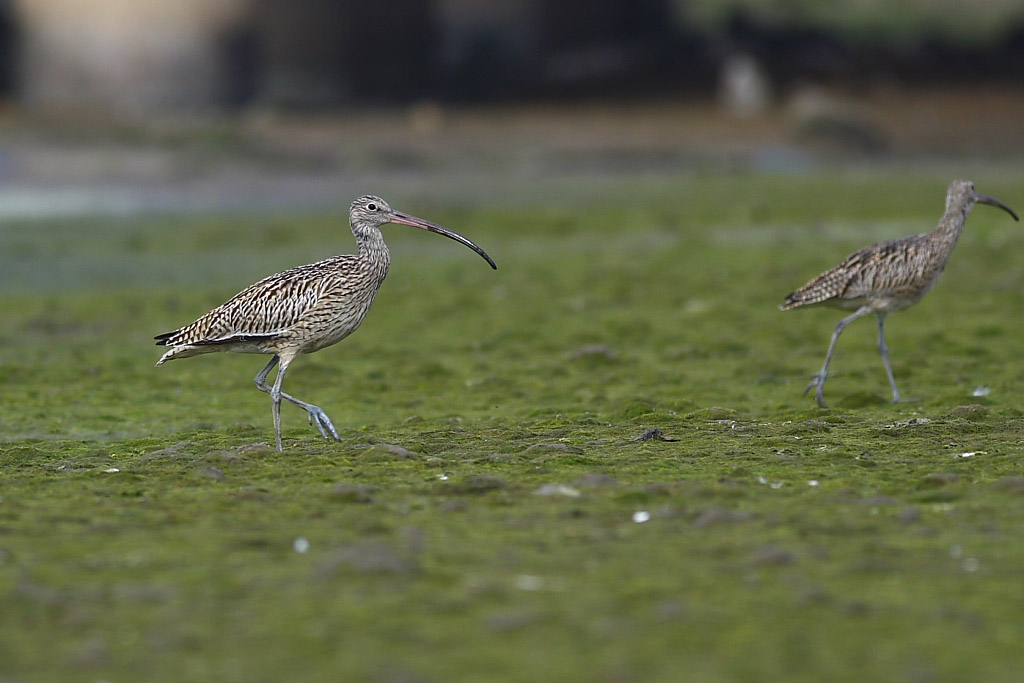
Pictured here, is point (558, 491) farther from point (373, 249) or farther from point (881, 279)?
point (881, 279)

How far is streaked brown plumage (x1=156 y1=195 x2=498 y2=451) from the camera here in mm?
10023

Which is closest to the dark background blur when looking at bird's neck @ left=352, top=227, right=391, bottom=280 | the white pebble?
bird's neck @ left=352, top=227, right=391, bottom=280

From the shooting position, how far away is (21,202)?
97.8 ft

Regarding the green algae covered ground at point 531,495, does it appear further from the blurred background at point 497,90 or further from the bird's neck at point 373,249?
the blurred background at point 497,90

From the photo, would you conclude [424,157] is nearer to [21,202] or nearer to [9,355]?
[21,202]

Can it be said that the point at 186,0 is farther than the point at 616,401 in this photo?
Yes

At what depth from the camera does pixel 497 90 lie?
40.5 m

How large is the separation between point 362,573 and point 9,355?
9.21 metres

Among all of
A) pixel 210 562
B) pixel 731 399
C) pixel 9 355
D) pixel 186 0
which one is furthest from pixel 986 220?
pixel 186 0

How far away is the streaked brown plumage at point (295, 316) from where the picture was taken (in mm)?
10023

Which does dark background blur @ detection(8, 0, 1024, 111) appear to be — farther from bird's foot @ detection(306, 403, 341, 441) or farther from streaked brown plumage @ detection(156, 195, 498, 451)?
bird's foot @ detection(306, 403, 341, 441)

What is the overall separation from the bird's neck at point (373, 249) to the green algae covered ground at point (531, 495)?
44.6 inches

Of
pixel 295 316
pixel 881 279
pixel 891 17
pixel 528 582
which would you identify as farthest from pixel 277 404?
pixel 891 17

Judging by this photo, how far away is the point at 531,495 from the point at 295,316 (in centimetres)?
285
